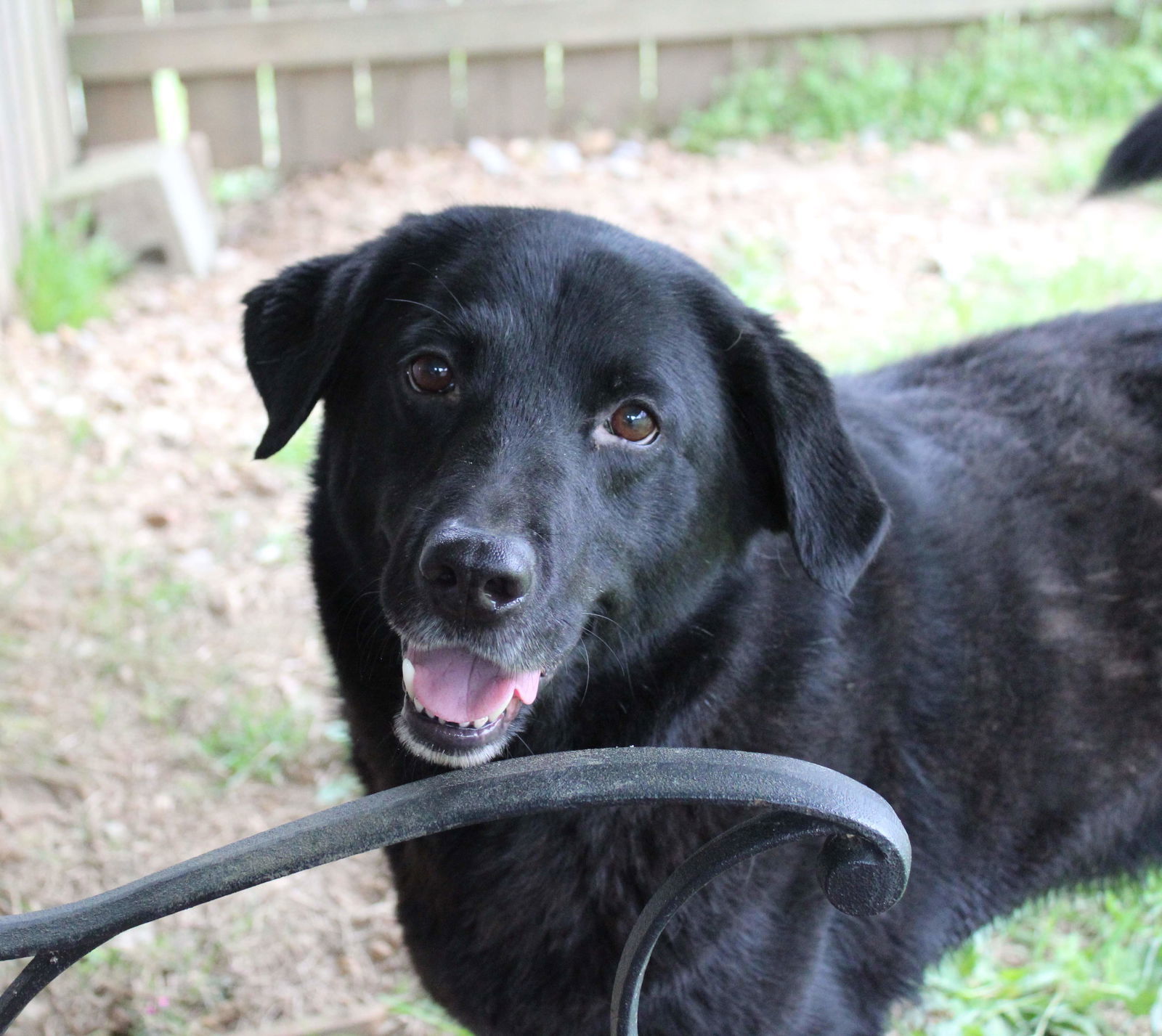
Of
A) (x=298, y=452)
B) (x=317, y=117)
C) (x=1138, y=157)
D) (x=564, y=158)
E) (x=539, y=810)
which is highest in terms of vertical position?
(x=1138, y=157)

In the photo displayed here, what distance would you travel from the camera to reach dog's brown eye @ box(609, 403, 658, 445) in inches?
73.7

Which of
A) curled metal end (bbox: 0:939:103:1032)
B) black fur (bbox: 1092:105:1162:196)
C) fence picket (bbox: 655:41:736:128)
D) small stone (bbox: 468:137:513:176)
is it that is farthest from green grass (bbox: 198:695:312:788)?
fence picket (bbox: 655:41:736:128)

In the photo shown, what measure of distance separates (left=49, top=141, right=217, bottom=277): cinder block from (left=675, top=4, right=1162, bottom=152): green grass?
2.68 meters

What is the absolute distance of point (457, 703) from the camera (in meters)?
1.74

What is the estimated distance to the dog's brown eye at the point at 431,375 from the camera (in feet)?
6.14

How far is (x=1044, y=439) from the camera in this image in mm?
2359

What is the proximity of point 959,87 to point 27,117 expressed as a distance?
4.76m

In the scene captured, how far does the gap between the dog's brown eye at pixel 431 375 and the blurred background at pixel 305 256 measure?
0.76 m

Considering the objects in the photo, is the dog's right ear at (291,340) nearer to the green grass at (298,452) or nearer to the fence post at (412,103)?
the green grass at (298,452)

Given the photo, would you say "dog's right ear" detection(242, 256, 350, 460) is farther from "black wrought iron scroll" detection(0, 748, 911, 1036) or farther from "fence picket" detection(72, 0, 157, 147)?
"fence picket" detection(72, 0, 157, 147)

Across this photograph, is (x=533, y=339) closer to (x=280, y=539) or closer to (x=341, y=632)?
(x=341, y=632)

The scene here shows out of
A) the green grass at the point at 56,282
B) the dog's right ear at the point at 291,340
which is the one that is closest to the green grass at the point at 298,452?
the green grass at the point at 56,282

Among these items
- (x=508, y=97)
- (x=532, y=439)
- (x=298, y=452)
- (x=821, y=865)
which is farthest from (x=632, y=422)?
(x=508, y=97)

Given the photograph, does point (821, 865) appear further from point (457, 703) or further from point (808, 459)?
point (808, 459)
